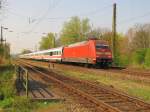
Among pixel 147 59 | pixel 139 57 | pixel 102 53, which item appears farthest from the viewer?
pixel 139 57

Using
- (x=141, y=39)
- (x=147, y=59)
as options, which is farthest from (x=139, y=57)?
(x=141, y=39)

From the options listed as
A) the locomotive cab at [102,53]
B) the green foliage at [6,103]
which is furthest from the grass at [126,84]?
the locomotive cab at [102,53]

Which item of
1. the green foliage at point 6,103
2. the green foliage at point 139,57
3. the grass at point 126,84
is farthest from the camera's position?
the green foliage at point 139,57

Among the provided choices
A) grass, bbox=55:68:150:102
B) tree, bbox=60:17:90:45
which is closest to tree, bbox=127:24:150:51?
tree, bbox=60:17:90:45

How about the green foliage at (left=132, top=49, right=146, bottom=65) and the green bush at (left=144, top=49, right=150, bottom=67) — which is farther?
the green foliage at (left=132, top=49, right=146, bottom=65)

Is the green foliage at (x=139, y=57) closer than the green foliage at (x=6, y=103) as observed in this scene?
No

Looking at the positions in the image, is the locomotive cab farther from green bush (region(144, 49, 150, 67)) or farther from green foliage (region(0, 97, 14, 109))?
green foliage (region(0, 97, 14, 109))

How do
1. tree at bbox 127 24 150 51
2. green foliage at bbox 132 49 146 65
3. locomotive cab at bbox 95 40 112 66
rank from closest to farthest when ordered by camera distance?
locomotive cab at bbox 95 40 112 66 < green foliage at bbox 132 49 146 65 < tree at bbox 127 24 150 51

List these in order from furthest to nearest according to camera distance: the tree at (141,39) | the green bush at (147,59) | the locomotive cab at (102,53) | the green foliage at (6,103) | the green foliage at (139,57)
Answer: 1. the tree at (141,39)
2. the green foliage at (139,57)
3. the green bush at (147,59)
4. the locomotive cab at (102,53)
5. the green foliage at (6,103)

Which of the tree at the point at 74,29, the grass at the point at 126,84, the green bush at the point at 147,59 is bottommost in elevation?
the grass at the point at 126,84

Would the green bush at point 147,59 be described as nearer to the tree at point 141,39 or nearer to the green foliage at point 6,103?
the green foliage at point 6,103

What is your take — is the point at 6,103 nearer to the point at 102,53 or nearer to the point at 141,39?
the point at 102,53

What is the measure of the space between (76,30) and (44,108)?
87.8 metres

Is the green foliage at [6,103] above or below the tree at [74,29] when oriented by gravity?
below
